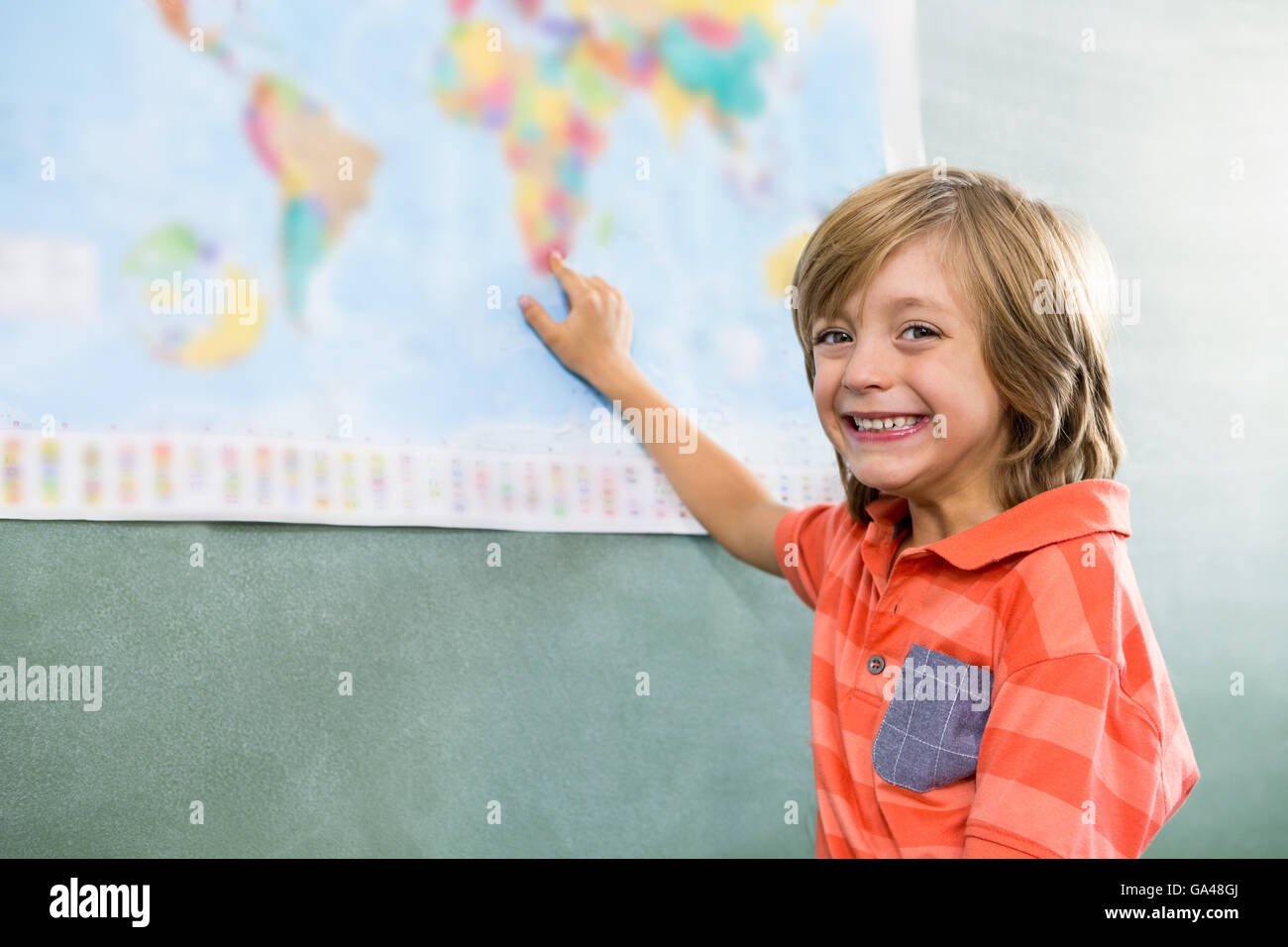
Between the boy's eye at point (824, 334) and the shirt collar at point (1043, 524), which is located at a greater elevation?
the boy's eye at point (824, 334)

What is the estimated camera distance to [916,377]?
74 centimetres

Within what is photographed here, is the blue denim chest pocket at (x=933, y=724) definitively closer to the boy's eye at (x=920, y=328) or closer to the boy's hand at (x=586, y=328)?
the boy's eye at (x=920, y=328)

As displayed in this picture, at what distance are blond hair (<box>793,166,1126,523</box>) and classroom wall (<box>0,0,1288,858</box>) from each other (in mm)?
340

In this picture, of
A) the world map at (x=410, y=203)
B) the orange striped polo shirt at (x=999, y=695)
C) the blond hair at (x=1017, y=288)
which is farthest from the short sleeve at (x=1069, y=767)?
the world map at (x=410, y=203)

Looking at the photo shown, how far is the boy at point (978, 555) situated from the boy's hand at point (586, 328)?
19 cm

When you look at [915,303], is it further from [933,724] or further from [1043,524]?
[933,724]

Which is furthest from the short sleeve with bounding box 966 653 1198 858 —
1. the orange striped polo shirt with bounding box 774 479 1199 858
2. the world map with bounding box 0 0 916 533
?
the world map with bounding box 0 0 916 533

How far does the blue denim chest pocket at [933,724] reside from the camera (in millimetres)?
711

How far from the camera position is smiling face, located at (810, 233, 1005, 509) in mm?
741

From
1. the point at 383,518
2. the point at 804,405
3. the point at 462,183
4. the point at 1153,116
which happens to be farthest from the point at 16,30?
the point at 1153,116

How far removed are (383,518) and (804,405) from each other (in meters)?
0.45

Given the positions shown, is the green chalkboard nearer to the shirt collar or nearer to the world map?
the world map

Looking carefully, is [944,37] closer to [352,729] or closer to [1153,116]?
[1153,116]

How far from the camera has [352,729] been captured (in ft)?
2.87
